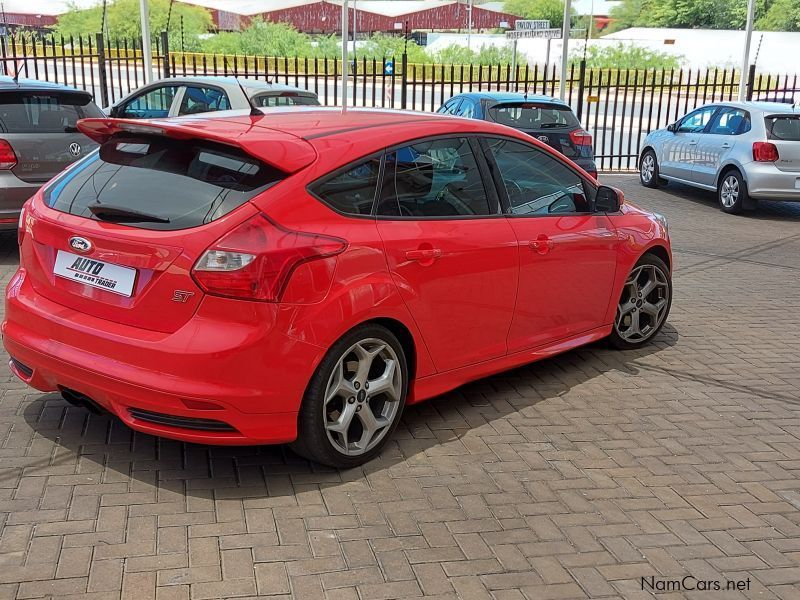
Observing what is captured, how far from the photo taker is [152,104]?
1295cm

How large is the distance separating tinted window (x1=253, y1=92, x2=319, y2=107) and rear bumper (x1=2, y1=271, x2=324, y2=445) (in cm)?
740

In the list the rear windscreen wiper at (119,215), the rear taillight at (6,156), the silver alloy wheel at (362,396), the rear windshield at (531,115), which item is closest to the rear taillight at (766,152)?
the rear windshield at (531,115)

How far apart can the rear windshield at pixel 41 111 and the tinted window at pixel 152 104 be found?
3.44 m

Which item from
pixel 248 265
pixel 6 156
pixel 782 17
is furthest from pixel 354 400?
pixel 782 17

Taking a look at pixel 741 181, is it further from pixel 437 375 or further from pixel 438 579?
pixel 438 579

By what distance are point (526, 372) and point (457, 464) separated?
156cm

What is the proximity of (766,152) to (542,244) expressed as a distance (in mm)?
9100

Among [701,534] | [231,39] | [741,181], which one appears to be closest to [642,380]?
[701,534]

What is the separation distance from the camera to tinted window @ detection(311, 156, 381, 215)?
4125 mm

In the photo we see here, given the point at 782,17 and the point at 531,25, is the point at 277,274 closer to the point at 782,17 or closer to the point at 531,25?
the point at 531,25

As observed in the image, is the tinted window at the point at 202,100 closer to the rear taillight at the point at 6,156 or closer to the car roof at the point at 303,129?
the rear taillight at the point at 6,156

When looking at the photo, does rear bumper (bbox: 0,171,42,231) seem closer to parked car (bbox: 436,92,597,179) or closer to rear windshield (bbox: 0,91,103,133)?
rear windshield (bbox: 0,91,103,133)

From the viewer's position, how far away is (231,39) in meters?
52.6

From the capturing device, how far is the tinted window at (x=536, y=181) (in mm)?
5160
